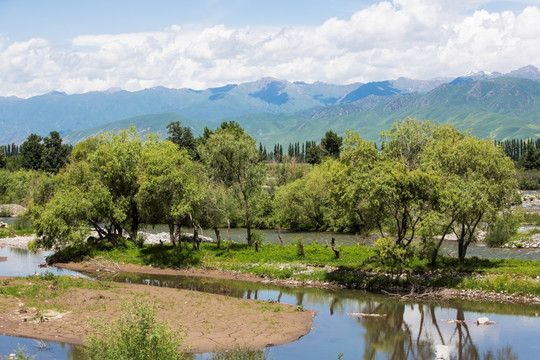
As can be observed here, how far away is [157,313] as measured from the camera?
3056 centimetres

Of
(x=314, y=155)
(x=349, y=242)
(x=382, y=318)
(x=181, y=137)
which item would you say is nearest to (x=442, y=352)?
(x=382, y=318)

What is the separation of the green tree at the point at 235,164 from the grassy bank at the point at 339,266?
16.8ft

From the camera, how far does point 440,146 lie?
129ft

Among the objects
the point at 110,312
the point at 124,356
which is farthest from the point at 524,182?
the point at 124,356

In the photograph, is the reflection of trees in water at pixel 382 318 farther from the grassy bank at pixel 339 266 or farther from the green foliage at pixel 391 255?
the green foliage at pixel 391 255

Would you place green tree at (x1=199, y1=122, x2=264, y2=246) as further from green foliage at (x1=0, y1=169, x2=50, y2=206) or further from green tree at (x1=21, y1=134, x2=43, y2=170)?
green tree at (x1=21, y1=134, x2=43, y2=170)

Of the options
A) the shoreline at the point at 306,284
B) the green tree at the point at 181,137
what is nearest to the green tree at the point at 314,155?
the green tree at the point at 181,137

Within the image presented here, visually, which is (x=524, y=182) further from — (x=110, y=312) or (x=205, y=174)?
(x=110, y=312)

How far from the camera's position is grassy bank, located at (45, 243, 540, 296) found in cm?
3681

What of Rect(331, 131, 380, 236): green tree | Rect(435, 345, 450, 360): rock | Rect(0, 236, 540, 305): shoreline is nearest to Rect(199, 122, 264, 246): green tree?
Rect(0, 236, 540, 305): shoreline

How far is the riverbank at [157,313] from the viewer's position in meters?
27.0

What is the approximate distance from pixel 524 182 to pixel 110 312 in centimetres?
13883

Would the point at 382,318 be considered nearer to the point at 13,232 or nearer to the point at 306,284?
the point at 306,284

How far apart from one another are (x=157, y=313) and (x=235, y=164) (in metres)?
20.5
